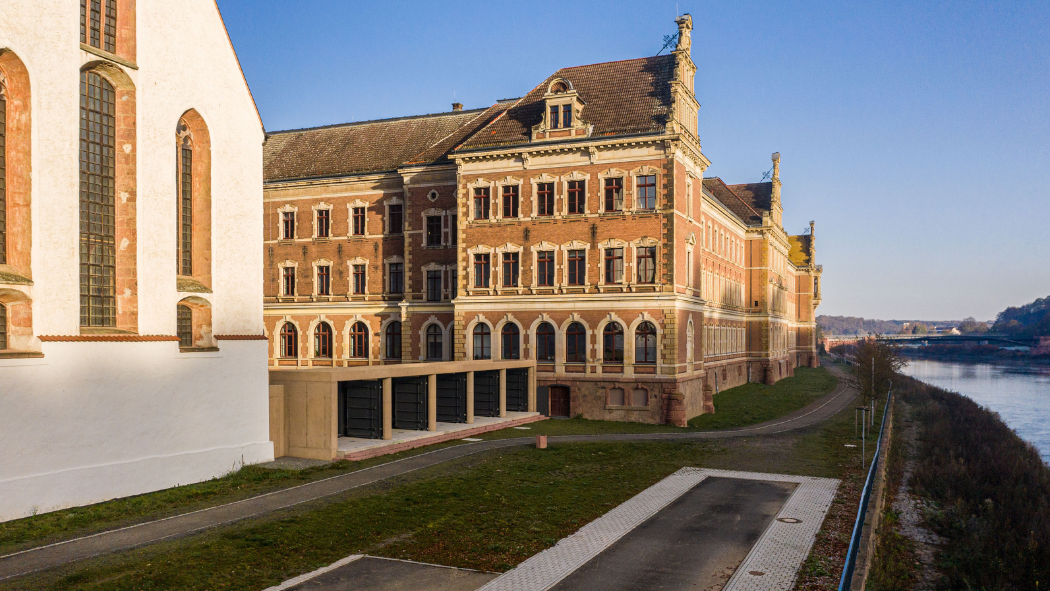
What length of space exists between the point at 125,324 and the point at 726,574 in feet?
56.7

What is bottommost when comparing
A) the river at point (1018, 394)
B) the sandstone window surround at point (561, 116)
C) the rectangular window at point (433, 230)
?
the river at point (1018, 394)

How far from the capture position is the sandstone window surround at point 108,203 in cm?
2142

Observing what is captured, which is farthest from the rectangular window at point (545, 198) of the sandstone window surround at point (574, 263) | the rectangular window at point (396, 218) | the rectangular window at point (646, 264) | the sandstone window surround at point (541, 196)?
the rectangular window at point (396, 218)

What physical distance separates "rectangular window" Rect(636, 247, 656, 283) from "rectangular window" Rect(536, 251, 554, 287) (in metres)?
4.76

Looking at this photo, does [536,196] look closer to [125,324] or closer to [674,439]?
[674,439]

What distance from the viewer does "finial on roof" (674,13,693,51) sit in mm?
41469

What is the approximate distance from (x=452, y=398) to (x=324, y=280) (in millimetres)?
18754

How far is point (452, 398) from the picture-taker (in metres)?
36.6

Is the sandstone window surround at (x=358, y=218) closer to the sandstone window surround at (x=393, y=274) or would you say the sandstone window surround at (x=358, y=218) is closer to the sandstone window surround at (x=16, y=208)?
the sandstone window surround at (x=393, y=274)

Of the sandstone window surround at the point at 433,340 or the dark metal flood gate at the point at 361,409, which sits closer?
the dark metal flood gate at the point at 361,409

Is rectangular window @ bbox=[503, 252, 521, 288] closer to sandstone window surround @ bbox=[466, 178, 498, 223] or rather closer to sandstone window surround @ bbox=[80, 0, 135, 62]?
sandstone window surround @ bbox=[466, 178, 498, 223]

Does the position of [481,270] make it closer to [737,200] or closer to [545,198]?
[545,198]

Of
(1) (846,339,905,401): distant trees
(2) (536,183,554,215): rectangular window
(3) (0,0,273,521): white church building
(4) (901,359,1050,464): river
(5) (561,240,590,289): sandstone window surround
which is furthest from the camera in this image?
(4) (901,359,1050,464): river

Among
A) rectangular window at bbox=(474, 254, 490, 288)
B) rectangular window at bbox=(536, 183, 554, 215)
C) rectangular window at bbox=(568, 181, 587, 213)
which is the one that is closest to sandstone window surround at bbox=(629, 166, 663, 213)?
rectangular window at bbox=(568, 181, 587, 213)
